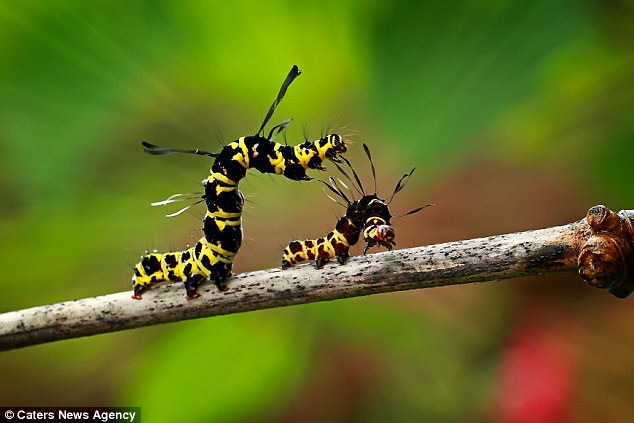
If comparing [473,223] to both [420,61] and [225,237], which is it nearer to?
[420,61]

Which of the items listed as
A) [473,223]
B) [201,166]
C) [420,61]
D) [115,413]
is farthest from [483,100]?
[115,413]

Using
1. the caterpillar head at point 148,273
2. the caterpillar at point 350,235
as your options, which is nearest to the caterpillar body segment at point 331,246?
the caterpillar at point 350,235

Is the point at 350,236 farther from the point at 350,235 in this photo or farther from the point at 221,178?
the point at 221,178

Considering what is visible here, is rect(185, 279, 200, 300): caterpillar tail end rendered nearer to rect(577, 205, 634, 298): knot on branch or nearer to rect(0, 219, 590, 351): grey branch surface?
rect(0, 219, 590, 351): grey branch surface

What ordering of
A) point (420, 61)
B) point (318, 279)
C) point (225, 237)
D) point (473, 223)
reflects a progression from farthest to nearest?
point (420, 61) < point (473, 223) < point (225, 237) < point (318, 279)

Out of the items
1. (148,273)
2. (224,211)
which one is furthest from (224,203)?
(148,273)
